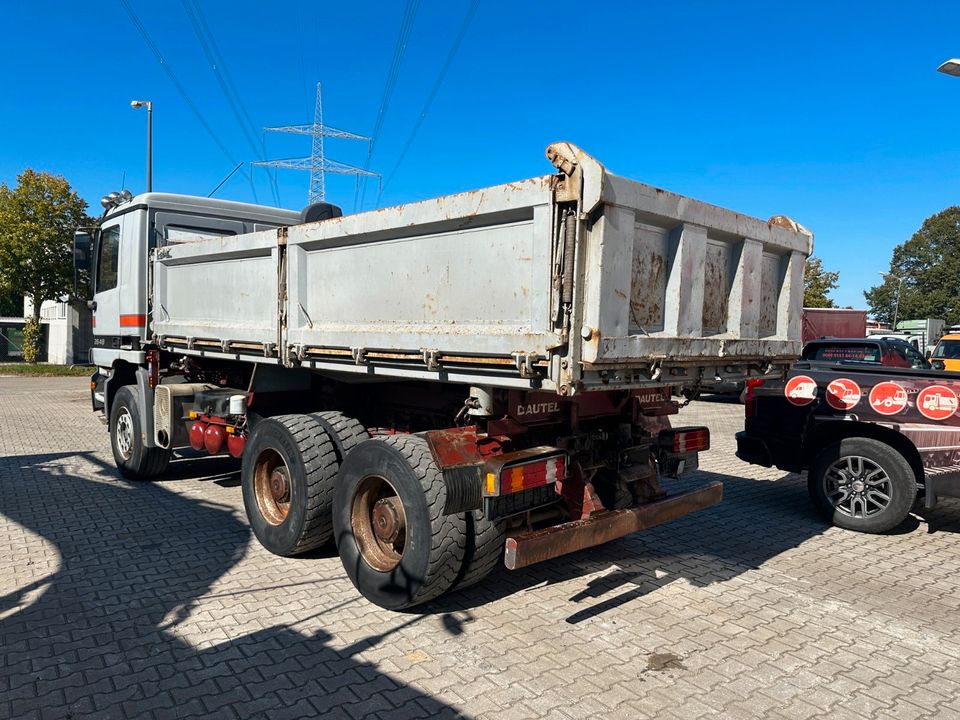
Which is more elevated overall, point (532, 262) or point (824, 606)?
point (532, 262)

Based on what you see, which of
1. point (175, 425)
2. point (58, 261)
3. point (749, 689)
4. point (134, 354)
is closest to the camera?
point (749, 689)

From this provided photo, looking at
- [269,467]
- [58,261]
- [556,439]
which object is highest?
[58,261]

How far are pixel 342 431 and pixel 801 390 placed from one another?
4.56 metres

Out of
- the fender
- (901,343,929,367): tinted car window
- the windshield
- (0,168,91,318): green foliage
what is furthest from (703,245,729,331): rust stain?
(0,168,91,318): green foliage

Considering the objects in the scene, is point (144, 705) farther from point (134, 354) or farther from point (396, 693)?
point (134, 354)

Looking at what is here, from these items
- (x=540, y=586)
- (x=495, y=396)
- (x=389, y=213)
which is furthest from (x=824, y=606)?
(x=389, y=213)

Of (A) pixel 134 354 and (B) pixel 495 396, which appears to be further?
(A) pixel 134 354

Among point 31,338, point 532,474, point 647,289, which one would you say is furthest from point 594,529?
point 31,338

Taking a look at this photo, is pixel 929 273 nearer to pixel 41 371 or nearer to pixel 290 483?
pixel 41 371

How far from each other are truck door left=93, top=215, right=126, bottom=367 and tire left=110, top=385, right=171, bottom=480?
1.82 ft

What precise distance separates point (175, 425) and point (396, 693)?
4611mm

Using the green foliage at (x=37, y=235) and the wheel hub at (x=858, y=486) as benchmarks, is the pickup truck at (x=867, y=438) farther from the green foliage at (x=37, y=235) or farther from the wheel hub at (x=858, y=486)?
the green foliage at (x=37, y=235)

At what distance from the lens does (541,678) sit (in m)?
3.44

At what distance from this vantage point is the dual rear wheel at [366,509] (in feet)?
12.8
